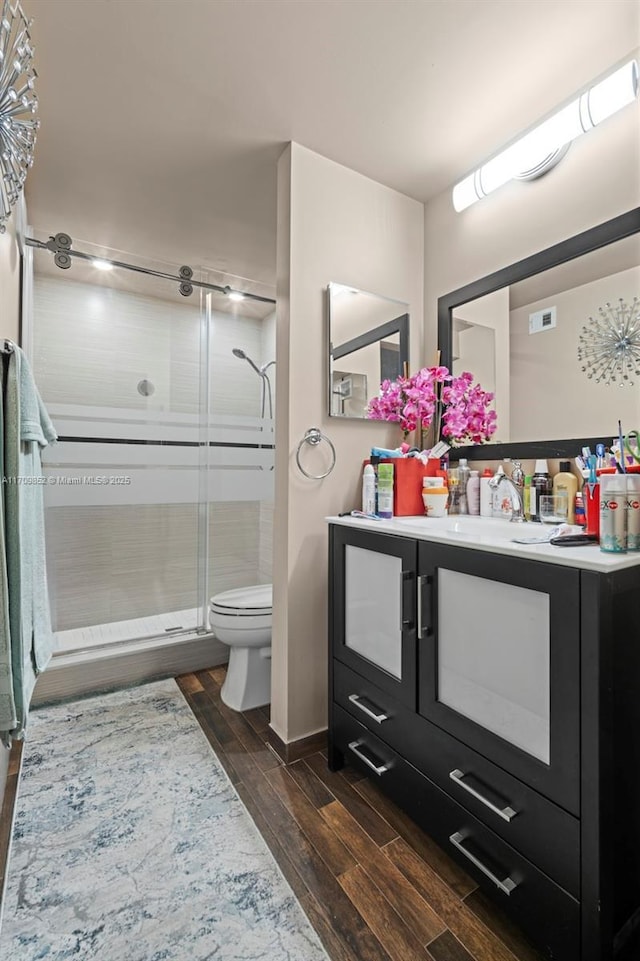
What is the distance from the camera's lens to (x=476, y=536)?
3.61 feet

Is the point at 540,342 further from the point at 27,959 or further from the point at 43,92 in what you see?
the point at 27,959

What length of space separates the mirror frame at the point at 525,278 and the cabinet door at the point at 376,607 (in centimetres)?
61

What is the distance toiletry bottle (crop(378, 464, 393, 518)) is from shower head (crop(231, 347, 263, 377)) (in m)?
1.60

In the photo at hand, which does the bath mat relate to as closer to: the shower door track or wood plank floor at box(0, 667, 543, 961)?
wood plank floor at box(0, 667, 543, 961)

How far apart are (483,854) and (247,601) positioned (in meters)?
1.31

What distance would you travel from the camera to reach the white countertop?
0.82 m

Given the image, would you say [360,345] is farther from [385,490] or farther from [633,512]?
[633,512]

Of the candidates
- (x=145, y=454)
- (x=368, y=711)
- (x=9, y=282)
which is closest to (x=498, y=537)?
(x=368, y=711)

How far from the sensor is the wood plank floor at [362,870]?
3.13 feet

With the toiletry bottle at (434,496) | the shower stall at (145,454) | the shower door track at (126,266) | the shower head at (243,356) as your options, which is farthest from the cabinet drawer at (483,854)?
the shower door track at (126,266)

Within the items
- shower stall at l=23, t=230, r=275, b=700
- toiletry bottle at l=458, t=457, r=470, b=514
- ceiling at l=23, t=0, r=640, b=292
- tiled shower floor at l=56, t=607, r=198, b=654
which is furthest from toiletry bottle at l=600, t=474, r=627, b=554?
tiled shower floor at l=56, t=607, r=198, b=654

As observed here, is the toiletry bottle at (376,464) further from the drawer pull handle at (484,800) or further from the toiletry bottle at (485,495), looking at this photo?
the drawer pull handle at (484,800)

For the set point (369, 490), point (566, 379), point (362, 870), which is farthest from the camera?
point (369, 490)

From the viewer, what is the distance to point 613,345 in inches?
50.5
